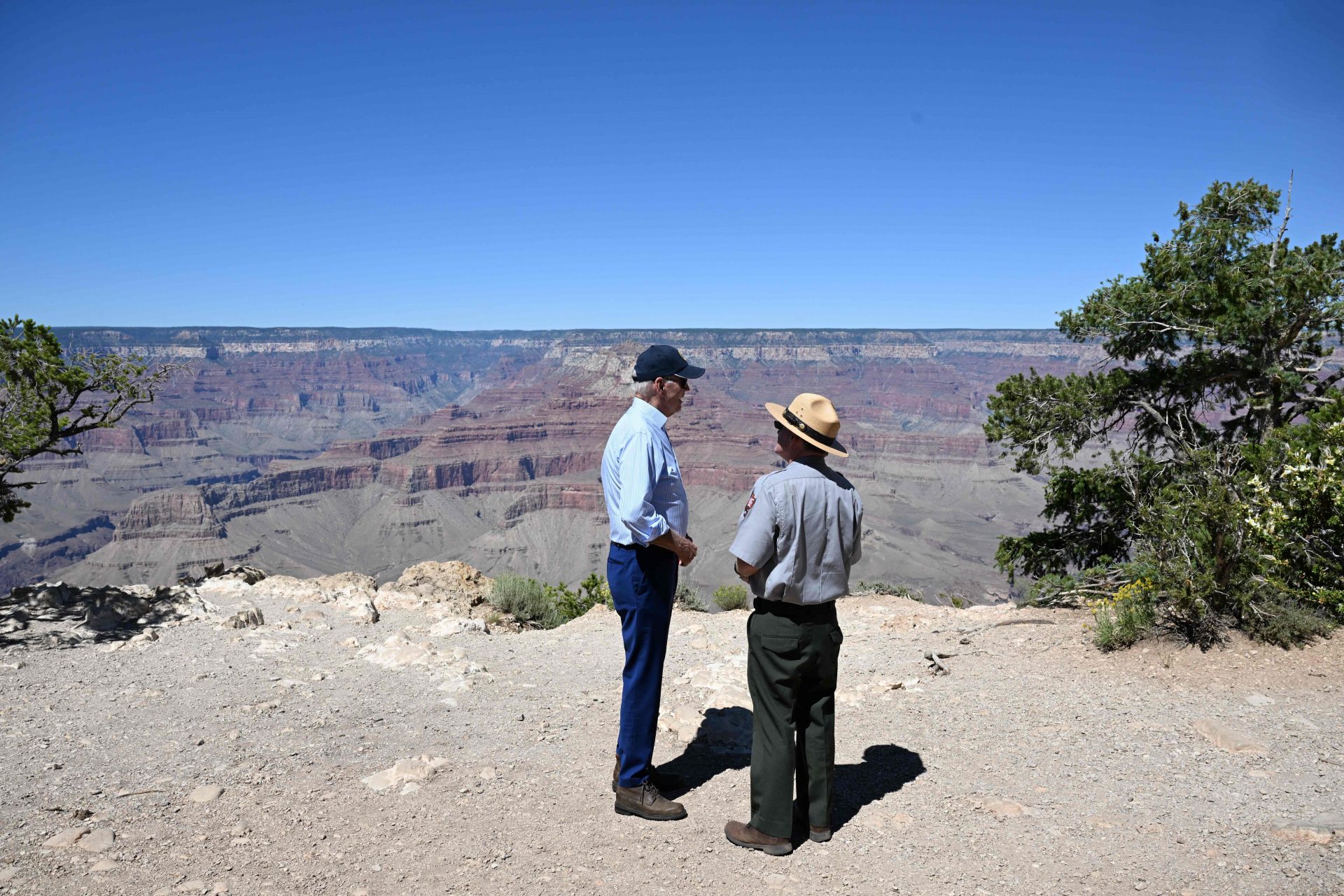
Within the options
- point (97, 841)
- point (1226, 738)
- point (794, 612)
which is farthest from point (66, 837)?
point (1226, 738)

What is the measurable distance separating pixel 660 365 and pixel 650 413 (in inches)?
10.2

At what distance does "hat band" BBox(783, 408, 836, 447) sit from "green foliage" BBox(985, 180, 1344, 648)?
4117mm

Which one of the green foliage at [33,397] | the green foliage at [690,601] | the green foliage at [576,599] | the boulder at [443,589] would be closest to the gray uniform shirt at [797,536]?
the boulder at [443,589]

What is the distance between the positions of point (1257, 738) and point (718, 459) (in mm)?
153263

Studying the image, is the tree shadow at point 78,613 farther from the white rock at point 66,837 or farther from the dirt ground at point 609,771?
the white rock at point 66,837

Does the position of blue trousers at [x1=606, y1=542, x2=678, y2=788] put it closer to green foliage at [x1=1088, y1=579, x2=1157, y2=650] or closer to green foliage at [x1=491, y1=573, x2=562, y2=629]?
green foliage at [x1=1088, y1=579, x2=1157, y2=650]

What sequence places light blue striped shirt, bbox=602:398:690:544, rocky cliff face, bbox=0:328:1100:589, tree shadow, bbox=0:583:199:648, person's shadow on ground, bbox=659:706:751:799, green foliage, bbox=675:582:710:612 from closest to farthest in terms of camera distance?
light blue striped shirt, bbox=602:398:690:544, person's shadow on ground, bbox=659:706:751:799, tree shadow, bbox=0:583:199:648, green foliage, bbox=675:582:710:612, rocky cliff face, bbox=0:328:1100:589

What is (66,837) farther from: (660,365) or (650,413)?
(660,365)

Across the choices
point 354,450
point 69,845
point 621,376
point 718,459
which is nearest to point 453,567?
point 69,845

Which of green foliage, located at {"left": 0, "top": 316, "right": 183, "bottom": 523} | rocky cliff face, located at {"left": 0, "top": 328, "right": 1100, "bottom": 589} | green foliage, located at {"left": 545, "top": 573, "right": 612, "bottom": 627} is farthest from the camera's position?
rocky cliff face, located at {"left": 0, "top": 328, "right": 1100, "bottom": 589}

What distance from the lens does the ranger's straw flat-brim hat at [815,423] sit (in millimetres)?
3379

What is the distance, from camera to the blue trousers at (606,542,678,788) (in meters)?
3.68

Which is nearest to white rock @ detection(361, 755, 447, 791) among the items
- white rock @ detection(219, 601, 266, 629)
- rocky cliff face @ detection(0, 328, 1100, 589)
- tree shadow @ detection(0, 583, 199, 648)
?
white rock @ detection(219, 601, 266, 629)

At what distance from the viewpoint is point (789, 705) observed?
3.42 m
